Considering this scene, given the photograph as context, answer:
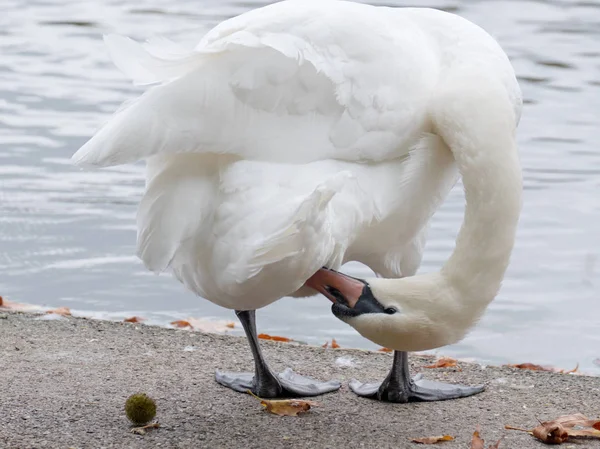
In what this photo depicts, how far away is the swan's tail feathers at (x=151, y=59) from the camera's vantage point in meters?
4.57

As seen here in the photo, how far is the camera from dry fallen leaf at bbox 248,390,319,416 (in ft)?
17.3

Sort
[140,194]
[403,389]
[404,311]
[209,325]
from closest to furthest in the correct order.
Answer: [404,311] → [403,389] → [209,325] → [140,194]

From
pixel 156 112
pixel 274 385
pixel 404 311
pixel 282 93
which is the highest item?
pixel 282 93

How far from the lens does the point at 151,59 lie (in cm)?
459

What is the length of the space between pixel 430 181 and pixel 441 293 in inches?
21.8

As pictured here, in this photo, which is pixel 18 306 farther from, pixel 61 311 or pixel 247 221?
pixel 247 221

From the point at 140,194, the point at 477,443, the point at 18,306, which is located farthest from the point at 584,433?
the point at 140,194

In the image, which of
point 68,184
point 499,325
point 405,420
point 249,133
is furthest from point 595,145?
point 249,133

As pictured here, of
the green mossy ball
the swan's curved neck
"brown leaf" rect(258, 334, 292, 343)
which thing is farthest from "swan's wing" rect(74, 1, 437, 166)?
"brown leaf" rect(258, 334, 292, 343)

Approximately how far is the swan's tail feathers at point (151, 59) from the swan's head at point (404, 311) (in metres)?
1.04

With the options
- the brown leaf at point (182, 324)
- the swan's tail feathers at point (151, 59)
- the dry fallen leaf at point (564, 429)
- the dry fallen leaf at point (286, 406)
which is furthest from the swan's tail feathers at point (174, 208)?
the brown leaf at point (182, 324)

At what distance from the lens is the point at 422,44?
493 centimetres

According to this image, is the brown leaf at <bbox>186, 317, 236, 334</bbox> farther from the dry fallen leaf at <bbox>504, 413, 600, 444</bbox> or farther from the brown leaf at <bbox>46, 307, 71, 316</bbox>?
the dry fallen leaf at <bbox>504, 413, 600, 444</bbox>

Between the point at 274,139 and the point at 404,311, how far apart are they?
0.87 metres
